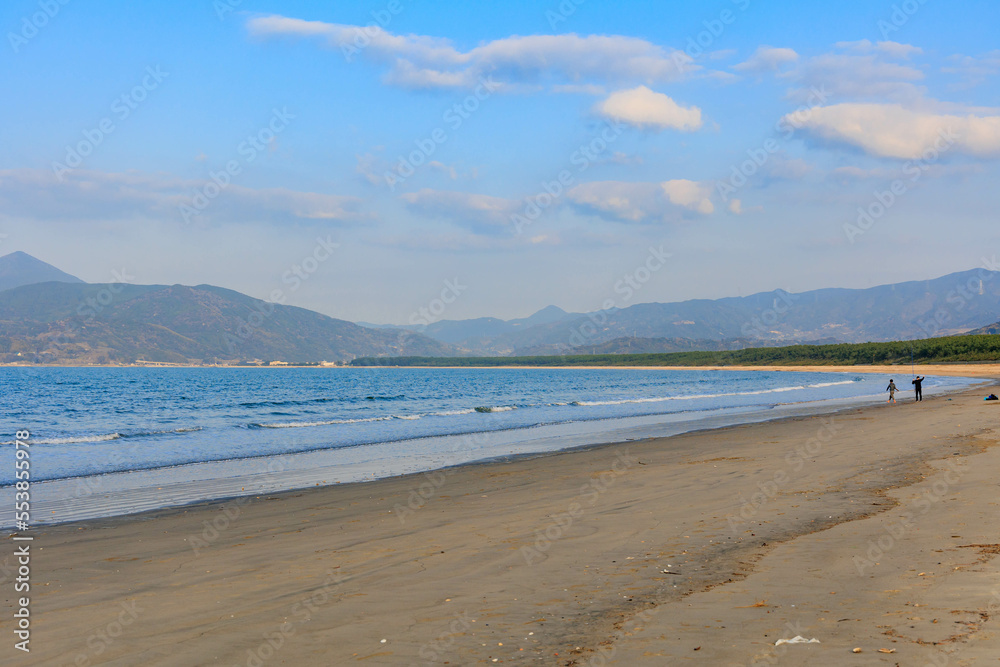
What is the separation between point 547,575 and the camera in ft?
24.1

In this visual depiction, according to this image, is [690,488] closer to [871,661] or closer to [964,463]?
[964,463]

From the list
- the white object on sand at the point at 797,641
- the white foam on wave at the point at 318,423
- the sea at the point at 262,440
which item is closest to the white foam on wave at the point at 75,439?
the sea at the point at 262,440

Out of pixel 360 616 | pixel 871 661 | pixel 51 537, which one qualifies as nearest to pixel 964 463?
pixel 871 661

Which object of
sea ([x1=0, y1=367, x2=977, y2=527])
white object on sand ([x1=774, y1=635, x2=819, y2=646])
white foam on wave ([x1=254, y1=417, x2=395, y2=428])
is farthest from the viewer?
white foam on wave ([x1=254, y1=417, x2=395, y2=428])

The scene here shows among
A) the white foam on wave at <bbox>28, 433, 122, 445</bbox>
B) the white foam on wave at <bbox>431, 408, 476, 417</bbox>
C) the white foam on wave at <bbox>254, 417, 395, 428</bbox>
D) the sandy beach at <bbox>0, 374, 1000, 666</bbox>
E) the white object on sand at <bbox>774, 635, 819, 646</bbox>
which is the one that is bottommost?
the white foam on wave at <bbox>431, 408, 476, 417</bbox>

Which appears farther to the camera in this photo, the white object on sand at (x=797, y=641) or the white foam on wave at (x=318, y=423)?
the white foam on wave at (x=318, y=423)

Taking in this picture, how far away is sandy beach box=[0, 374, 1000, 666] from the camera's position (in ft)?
17.5

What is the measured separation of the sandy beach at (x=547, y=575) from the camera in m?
5.34

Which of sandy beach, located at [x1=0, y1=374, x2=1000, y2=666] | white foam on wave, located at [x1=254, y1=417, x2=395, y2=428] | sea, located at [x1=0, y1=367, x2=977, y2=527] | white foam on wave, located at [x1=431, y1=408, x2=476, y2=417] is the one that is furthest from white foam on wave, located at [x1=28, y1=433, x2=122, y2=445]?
white foam on wave, located at [x1=431, y1=408, x2=476, y2=417]

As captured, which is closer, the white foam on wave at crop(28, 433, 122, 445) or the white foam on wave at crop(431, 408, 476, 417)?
the white foam on wave at crop(28, 433, 122, 445)

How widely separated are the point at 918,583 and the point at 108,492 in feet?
50.1

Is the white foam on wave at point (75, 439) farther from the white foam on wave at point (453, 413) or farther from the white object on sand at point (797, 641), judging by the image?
the white object on sand at point (797, 641)

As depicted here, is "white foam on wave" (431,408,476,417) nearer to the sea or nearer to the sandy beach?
the sea

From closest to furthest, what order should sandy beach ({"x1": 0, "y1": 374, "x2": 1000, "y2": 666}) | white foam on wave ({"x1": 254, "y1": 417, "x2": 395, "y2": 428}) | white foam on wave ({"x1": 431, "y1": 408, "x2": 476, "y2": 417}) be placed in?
sandy beach ({"x1": 0, "y1": 374, "x2": 1000, "y2": 666}) < white foam on wave ({"x1": 254, "y1": 417, "x2": 395, "y2": 428}) < white foam on wave ({"x1": 431, "y1": 408, "x2": 476, "y2": 417})
